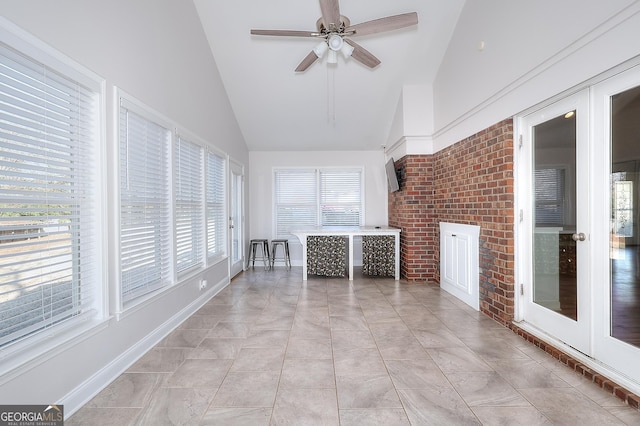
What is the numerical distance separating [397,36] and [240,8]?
212 centimetres

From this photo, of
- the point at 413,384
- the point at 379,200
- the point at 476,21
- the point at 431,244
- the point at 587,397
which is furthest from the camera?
the point at 379,200

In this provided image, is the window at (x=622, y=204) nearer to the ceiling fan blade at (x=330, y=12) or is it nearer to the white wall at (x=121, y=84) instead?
the ceiling fan blade at (x=330, y=12)

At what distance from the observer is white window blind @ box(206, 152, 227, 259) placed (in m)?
4.43

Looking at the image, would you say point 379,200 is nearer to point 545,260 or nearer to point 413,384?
point 545,260

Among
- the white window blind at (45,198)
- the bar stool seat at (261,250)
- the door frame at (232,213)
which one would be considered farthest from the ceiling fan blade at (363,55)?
the bar stool seat at (261,250)

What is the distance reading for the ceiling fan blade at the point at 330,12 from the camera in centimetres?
264

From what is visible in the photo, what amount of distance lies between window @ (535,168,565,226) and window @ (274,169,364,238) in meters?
4.13

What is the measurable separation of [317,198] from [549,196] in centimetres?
464

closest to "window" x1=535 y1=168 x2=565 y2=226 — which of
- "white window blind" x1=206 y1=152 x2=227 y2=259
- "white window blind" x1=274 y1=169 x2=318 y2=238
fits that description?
"white window blind" x1=206 y1=152 x2=227 y2=259

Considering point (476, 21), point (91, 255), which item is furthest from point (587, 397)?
point (476, 21)

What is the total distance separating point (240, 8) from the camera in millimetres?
3838

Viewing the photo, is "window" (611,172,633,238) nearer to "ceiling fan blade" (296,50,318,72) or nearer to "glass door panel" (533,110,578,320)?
"glass door panel" (533,110,578,320)

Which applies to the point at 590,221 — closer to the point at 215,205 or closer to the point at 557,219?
the point at 557,219

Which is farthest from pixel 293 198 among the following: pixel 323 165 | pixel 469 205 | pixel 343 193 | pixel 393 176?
pixel 469 205
